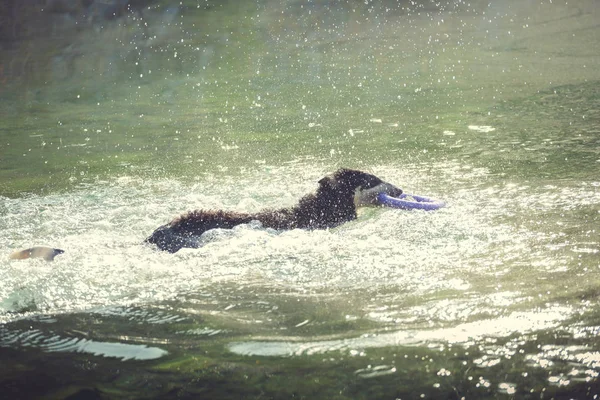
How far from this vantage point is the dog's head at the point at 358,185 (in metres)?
6.62

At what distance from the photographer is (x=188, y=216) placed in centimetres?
625

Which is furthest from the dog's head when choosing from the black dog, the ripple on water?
the ripple on water

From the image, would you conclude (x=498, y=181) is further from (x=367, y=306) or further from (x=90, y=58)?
(x=90, y=58)

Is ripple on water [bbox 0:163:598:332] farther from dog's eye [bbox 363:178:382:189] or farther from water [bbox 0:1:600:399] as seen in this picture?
dog's eye [bbox 363:178:382:189]

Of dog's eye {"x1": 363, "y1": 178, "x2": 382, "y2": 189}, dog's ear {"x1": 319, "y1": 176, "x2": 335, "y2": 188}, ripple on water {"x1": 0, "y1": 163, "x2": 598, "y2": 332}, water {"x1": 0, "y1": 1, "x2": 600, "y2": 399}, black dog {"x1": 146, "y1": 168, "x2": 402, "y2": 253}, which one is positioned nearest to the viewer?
water {"x1": 0, "y1": 1, "x2": 600, "y2": 399}

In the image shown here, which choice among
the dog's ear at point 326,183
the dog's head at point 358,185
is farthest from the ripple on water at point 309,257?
the dog's ear at point 326,183

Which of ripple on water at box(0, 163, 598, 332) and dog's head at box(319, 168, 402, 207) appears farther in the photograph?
dog's head at box(319, 168, 402, 207)

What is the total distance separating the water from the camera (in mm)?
4414

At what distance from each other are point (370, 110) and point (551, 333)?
7526mm

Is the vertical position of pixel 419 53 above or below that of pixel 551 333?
above

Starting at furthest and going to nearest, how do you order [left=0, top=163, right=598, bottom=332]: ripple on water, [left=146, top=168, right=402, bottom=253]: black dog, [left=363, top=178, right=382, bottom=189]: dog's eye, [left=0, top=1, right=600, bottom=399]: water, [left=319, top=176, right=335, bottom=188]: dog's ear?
[left=363, top=178, right=382, bottom=189]: dog's eye, [left=319, top=176, right=335, bottom=188]: dog's ear, [left=146, top=168, right=402, bottom=253]: black dog, [left=0, top=163, right=598, bottom=332]: ripple on water, [left=0, top=1, right=600, bottom=399]: water

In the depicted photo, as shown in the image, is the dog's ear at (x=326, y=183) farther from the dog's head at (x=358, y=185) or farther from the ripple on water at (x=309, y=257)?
the ripple on water at (x=309, y=257)

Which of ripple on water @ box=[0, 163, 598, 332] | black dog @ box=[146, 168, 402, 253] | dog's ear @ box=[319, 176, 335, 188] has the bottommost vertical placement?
ripple on water @ box=[0, 163, 598, 332]

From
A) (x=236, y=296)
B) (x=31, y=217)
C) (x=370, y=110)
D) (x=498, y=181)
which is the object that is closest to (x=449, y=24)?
(x=370, y=110)
